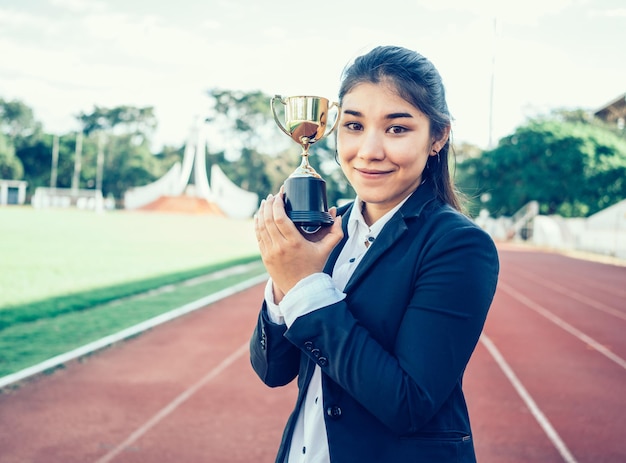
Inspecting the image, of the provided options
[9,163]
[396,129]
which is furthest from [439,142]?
[9,163]

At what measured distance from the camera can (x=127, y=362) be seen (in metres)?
6.73

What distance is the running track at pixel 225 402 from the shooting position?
460 cm

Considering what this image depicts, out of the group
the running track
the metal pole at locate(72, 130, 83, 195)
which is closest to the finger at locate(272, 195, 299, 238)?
the running track

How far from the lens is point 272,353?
1497 millimetres

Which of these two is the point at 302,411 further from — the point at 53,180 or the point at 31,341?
the point at 53,180

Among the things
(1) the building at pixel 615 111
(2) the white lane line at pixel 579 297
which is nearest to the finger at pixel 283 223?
(2) the white lane line at pixel 579 297

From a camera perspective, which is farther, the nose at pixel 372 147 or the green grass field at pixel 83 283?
the green grass field at pixel 83 283

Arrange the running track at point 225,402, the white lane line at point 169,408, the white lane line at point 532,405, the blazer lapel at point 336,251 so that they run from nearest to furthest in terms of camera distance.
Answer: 1. the blazer lapel at point 336,251
2. the white lane line at point 169,408
3. the running track at point 225,402
4. the white lane line at point 532,405

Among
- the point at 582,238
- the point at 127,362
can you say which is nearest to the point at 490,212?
the point at 582,238

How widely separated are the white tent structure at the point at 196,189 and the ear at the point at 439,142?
5387cm

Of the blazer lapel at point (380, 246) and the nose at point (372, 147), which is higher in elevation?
the nose at point (372, 147)

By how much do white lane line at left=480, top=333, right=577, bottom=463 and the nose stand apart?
14.0ft

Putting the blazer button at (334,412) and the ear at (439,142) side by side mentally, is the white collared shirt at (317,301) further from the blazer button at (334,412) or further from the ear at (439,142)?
the ear at (439,142)

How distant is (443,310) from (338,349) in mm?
226
